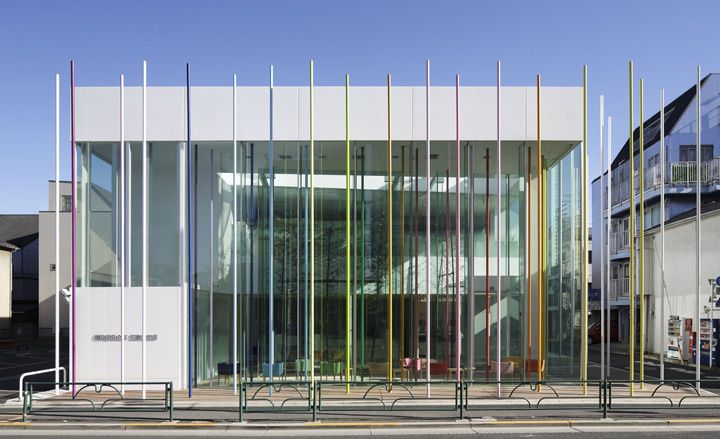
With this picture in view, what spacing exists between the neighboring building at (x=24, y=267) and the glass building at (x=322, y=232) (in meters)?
49.2

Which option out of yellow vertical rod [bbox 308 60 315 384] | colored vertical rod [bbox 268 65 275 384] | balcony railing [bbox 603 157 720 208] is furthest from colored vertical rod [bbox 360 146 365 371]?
Result: balcony railing [bbox 603 157 720 208]

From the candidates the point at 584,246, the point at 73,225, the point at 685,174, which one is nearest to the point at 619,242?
the point at 685,174

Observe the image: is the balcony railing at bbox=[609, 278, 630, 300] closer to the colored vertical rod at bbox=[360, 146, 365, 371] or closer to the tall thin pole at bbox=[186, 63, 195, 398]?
the colored vertical rod at bbox=[360, 146, 365, 371]

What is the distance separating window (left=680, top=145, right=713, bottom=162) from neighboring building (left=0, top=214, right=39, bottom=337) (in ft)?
175

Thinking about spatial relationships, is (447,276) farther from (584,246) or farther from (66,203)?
(66,203)

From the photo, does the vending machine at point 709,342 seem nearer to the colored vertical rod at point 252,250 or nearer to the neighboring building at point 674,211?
the neighboring building at point 674,211

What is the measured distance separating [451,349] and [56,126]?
12354 millimetres

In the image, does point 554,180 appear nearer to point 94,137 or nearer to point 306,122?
point 306,122

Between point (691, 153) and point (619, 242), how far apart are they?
24.1ft

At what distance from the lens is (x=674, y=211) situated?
138ft

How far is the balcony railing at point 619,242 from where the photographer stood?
46.3m

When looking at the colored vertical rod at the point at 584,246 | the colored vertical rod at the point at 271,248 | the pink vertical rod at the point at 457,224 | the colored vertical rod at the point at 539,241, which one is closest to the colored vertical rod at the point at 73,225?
the colored vertical rod at the point at 271,248

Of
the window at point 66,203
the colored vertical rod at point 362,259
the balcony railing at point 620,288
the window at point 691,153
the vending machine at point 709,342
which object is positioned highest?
the window at point 691,153

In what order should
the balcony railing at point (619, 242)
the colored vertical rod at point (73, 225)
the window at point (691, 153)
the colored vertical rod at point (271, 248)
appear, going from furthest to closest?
the balcony railing at point (619, 242), the window at point (691, 153), the colored vertical rod at point (271, 248), the colored vertical rod at point (73, 225)
